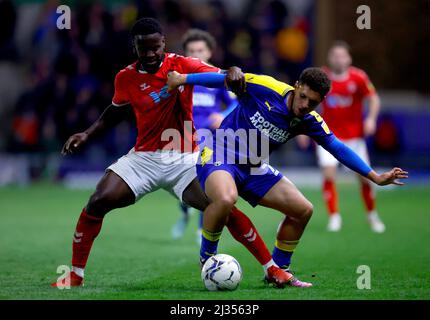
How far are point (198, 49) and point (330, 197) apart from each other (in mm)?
3124

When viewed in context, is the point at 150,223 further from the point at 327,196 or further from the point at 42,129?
the point at 42,129

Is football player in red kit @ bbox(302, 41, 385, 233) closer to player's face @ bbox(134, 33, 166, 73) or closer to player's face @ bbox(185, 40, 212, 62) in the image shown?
player's face @ bbox(185, 40, 212, 62)

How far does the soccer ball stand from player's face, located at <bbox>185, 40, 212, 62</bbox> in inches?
148

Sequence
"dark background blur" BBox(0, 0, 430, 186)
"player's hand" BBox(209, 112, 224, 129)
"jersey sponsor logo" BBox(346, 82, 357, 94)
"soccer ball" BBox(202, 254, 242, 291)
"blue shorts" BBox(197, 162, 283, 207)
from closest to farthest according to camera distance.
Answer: "soccer ball" BBox(202, 254, 242, 291) < "blue shorts" BBox(197, 162, 283, 207) < "player's hand" BBox(209, 112, 224, 129) < "jersey sponsor logo" BBox(346, 82, 357, 94) < "dark background blur" BBox(0, 0, 430, 186)

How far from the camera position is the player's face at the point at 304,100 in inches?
268

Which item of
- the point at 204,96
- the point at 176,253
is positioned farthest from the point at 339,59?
the point at 176,253

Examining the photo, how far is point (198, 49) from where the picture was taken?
10.1 meters

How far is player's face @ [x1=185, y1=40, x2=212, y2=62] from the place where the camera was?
10.1 m

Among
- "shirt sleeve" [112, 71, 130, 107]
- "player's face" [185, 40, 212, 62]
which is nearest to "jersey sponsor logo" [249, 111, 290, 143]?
"shirt sleeve" [112, 71, 130, 107]

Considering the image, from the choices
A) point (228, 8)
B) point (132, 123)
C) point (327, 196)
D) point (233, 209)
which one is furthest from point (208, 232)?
point (228, 8)

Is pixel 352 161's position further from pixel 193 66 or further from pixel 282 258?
pixel 193 66

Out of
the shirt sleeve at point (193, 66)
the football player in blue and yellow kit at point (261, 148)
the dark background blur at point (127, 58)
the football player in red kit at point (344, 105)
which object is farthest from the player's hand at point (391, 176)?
the dark background blur at point (127, 58)

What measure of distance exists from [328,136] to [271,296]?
1.44m

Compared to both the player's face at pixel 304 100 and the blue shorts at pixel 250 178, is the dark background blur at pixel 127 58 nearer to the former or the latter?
the blue shorts at pixel 250 178
